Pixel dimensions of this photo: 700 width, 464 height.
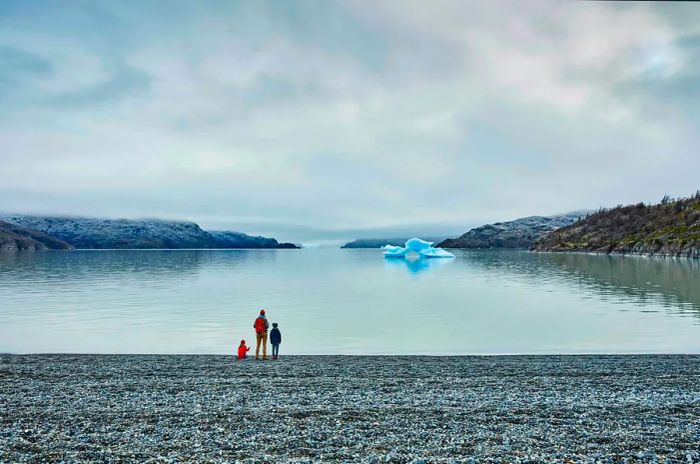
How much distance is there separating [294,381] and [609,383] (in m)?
10.3

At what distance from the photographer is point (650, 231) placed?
529ft

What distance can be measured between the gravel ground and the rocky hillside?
406 feet

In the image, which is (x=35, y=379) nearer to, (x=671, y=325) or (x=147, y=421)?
(x=147, y=421)

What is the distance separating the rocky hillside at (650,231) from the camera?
130m

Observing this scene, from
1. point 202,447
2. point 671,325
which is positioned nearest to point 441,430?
point 202,447

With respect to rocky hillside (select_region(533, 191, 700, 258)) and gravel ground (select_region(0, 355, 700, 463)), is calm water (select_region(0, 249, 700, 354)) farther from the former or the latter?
rocky hillside (select_region(533, 191, 700, 258))

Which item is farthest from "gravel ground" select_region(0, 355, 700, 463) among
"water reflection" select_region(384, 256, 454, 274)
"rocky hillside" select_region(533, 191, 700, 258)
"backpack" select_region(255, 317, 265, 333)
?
"rocky hillside" select_region(533, 191, 700, 258)

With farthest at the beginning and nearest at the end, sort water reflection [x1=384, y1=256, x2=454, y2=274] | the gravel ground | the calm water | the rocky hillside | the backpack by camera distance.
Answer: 1. the rocky hillside
2. water reflection [x1=384, y1=256, x2=454, y2=274]
3. the calm water
4. the backpack
5. the gravel ground

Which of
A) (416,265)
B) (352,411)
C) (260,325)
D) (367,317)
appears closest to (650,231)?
(416,265)

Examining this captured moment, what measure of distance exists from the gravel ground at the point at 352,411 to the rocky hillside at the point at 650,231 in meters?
124

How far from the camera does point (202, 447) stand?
11281 millimetres

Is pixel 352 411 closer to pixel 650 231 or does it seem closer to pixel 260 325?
pixel 260 325

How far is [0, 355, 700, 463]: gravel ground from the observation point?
432 inches

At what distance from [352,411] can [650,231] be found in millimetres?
173350
